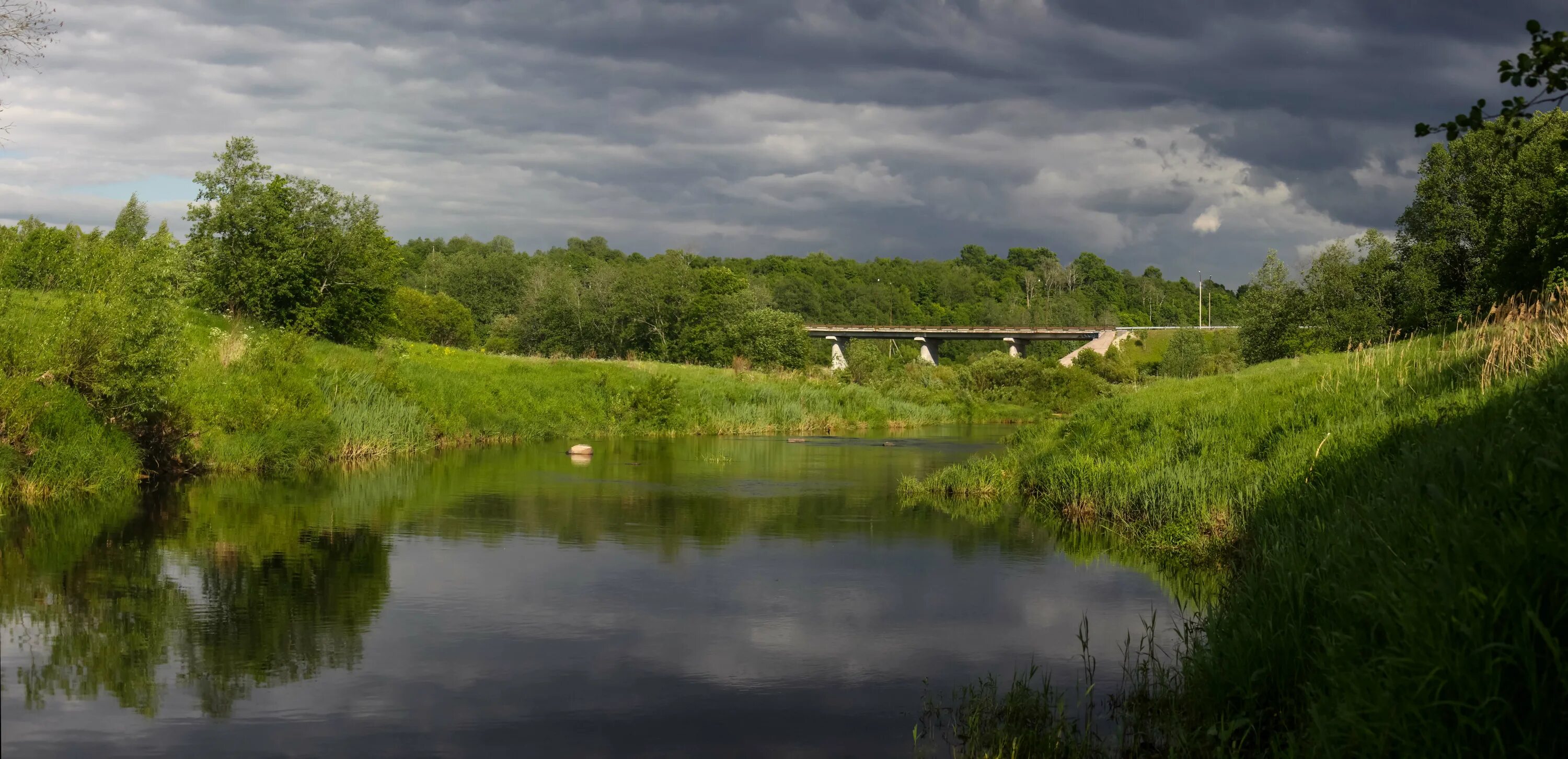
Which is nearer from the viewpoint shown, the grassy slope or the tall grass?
the tall grass

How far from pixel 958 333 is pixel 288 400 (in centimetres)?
10674

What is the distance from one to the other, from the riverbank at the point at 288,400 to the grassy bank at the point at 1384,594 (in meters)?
16.8

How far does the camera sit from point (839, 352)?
109188mm

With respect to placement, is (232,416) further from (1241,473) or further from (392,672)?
(1241,473)

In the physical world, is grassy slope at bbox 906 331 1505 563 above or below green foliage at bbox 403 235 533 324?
below

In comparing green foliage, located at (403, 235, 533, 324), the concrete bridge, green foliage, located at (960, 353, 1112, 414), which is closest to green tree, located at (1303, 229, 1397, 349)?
green foliage, located at (960, 353, 1112, 414)

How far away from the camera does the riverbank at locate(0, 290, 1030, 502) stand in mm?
19250

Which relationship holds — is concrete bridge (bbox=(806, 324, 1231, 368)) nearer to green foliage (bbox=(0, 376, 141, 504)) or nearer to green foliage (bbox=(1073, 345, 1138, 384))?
green foliage (bbox=(1073, 345, 1138, 384))

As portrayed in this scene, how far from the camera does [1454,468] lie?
8367mm

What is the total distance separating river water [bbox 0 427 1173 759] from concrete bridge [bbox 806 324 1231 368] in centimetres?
9833

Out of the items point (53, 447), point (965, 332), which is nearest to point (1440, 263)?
point (53, 447)

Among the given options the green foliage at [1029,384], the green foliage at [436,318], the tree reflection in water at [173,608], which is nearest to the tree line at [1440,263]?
the green foliage at [1029,384]

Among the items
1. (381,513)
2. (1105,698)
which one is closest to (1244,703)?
(1105,698)

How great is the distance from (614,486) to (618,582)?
10.5m
